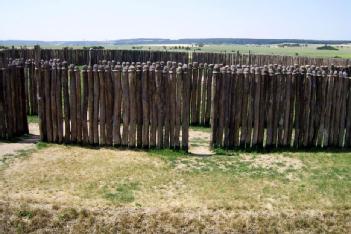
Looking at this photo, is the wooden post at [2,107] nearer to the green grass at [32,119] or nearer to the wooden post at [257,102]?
the green grass at [32,119]

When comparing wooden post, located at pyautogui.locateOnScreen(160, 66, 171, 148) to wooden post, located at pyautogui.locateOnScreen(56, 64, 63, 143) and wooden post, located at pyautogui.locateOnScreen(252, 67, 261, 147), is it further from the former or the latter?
wooden post, located at pyautogui.locateOnScreen(56, 64, 63, 143)

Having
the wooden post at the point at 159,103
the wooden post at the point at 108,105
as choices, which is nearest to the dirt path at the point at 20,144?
the wooden post at the point at 108,105

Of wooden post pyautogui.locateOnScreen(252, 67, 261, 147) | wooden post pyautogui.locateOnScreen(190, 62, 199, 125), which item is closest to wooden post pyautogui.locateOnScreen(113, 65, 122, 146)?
wooden post pyautogui.locateOnScreen(252, 67, 261, 147)

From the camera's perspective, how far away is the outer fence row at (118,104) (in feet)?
31.3

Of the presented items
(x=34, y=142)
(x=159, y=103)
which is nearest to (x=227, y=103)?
(x=159, y=103)

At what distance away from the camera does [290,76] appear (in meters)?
9.94

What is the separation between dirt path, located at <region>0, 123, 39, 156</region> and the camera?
9.37 metres

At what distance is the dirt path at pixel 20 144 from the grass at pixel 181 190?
531mm

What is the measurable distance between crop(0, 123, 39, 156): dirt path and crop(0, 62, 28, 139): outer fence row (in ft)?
0.93

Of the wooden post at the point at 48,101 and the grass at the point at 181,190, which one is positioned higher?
the wooden post at the point at 48,101

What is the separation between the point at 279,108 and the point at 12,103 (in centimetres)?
661

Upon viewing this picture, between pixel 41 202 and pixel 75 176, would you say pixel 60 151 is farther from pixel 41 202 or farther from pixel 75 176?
pixel 41 202

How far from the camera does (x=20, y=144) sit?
994cm

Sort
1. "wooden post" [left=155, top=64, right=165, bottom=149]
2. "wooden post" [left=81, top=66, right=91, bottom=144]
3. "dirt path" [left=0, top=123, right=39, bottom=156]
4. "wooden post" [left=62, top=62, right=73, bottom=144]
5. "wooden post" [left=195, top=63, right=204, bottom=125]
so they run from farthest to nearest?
1. "wooden post" [left=195, top=63, right=204, bottom=125]
2. "wooden post" [left=62, top=62, right=73, bottom=144]
3. "wooden post" [left=81, top=66, right=91, bottom=144]
4. "wooden post" [left=155, top=64, right=165, bottom=149]
5. "dirt path" [left=0, top=123, right=39, bottom=156]
